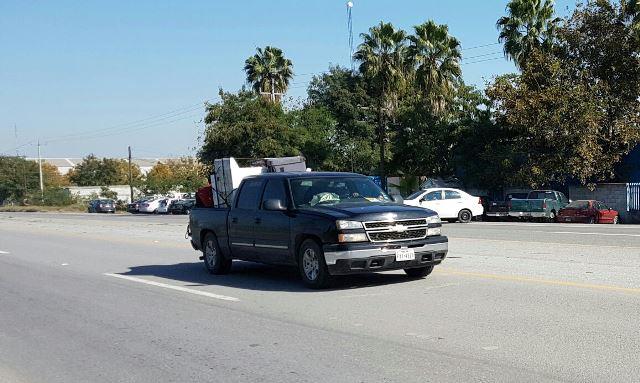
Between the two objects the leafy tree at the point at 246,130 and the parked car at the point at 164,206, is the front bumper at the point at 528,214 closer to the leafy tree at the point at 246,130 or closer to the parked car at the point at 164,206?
the leafy tree at the point at 246,130

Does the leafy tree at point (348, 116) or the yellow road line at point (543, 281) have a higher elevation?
the leafy tree at point (348, 116)

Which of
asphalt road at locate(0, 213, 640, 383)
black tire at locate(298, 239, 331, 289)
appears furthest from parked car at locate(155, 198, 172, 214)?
black tire at locate(298, 239, 331, 289)

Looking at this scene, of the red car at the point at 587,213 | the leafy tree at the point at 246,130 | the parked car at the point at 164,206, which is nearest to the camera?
the red car at the point at 587,213

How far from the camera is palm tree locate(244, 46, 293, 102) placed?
59094mm

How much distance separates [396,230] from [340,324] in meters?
2.33

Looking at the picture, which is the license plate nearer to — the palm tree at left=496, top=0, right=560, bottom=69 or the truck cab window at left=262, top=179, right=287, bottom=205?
the truck cab window at left=262, top=179, right=287, bottom=205

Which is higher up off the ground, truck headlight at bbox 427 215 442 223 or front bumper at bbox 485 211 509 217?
Answer: truck headlight at bbox 427 215 442 223

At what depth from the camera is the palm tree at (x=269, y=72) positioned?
5909 centimetres

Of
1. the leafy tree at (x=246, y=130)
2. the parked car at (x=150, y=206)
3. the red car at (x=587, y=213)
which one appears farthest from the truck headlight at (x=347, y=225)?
the parked car at (x=150, y=206)

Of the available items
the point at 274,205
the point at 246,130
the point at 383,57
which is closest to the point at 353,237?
the point at 274,205

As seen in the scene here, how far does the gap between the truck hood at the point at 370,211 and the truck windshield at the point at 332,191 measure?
0.34m

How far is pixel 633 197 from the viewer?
34438mm

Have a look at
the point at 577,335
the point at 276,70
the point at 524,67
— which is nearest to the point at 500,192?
the point at 524,67

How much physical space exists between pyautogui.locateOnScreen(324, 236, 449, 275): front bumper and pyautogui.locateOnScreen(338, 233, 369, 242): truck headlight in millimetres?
71
